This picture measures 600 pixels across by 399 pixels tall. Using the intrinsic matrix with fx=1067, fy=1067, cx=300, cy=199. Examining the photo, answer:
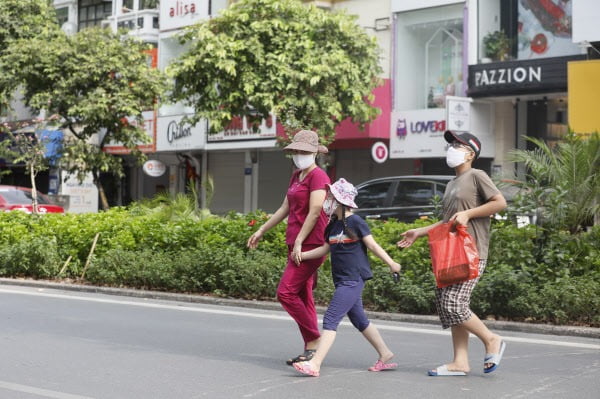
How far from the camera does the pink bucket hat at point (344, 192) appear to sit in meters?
7.96

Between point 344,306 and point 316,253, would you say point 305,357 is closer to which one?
point 344,306

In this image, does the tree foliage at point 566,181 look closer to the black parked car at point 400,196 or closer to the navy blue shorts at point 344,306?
the navy blue shorts at point 344,306

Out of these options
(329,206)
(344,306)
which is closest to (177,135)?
(329,206)

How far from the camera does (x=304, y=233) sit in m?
8.23

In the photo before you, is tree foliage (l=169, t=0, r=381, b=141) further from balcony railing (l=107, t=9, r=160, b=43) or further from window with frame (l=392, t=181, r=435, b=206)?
balcony railing (l=107, t=9, r=160, b=43)

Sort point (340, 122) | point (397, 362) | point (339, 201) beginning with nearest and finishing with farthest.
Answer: point (339, 201) → point (397, 362) → point (340, 122)

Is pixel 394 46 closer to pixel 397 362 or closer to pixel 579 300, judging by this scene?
pixel 579 300

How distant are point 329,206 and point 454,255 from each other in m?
1.09

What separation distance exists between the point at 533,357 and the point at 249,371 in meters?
2.52

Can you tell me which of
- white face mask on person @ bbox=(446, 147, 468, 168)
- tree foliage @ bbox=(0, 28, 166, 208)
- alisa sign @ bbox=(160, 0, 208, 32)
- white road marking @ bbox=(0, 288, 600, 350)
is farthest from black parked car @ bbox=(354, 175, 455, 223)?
alisa sign @ bbox=(160, 0, 208, 32)

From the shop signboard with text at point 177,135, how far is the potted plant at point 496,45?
11305mm

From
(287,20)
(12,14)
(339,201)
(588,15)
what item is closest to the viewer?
(339,201)

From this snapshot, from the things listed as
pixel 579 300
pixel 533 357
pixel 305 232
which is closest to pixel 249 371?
pixel 305 232

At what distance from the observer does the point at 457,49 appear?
2869 cm
